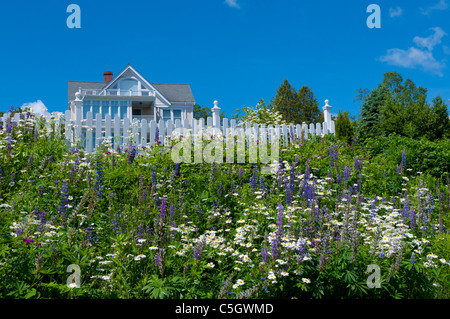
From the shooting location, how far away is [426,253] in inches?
159

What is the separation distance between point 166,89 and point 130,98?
5.35 metres

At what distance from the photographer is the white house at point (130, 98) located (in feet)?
110

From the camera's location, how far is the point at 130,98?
3388cm

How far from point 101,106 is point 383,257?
32969mm

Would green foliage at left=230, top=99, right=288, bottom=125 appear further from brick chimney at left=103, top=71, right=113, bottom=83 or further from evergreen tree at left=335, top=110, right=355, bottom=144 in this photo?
brick chimney at left=103, top=71, right=113, bottom=83

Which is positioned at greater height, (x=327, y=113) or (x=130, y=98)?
(x=130, y=98)

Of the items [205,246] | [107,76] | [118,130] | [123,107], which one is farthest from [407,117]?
[107,76]

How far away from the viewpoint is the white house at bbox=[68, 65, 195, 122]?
33594mm

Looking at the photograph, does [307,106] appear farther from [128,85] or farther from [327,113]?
[327,113]

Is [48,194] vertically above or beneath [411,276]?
above

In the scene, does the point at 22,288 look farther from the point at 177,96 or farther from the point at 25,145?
the point at 177,96

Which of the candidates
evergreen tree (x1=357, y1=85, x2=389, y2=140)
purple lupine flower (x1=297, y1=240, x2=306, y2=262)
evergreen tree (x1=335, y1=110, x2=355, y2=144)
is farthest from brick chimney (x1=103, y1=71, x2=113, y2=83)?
purple lupine flower (x1=297, y1=240, x2=306, y2=262)
